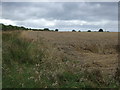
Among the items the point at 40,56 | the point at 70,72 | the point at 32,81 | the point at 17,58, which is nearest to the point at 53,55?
the point at 40,56

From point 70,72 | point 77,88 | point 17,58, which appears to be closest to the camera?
point 77,88

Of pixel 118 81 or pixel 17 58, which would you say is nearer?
pixel 118 81

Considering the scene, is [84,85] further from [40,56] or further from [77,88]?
[40,56]

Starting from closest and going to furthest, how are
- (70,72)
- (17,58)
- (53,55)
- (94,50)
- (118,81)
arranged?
(118,81)
(70,72)
(17,58)
(53,55)
(94,50)

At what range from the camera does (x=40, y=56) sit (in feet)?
29.9

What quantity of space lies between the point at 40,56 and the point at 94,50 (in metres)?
4.35

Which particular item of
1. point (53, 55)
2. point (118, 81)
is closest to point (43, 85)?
point (118, 81)

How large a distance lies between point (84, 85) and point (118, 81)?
36.4 inches

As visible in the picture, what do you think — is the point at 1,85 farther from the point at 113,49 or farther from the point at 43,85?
the point at 113,49

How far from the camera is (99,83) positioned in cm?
665

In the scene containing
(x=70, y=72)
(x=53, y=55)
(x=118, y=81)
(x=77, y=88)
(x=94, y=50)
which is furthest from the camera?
(x=94, y=50)

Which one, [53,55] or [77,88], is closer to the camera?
[77,88]

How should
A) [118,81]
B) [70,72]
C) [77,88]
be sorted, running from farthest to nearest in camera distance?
[70,72] < [118,81] < [77,88]

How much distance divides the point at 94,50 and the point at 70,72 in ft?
18.8
